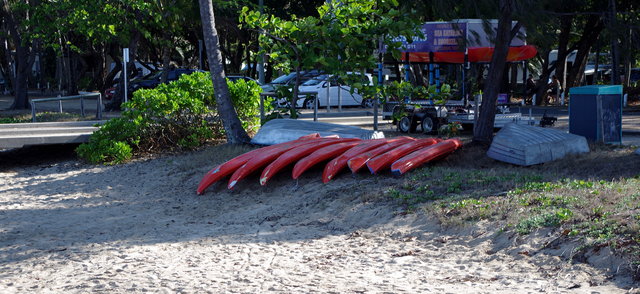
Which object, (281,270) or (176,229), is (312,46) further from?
(281,270)

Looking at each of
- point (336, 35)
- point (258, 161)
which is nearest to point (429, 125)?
point (336, 35)

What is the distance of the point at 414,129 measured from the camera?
59.1 ft

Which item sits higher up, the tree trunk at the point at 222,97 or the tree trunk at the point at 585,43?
the tree trunk at the point at 585,43

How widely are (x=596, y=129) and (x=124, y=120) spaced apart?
8.90m

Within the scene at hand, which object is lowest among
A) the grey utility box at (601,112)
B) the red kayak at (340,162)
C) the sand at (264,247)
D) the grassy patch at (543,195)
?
the sand at (264,247)

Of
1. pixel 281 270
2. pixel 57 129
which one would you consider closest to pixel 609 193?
pixel 281 270

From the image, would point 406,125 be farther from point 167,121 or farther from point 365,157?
point 365,157

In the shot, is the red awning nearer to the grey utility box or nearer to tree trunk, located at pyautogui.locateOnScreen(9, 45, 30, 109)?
the grey utility box

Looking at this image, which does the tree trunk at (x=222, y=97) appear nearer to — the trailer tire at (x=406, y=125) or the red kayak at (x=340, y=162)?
the red kayak at (x=340, y=162)

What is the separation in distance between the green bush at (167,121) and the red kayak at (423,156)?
5.54 metres

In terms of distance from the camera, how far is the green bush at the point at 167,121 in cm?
1468

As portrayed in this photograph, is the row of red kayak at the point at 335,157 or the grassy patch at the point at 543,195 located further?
the row of red kayak at the point at 335,157

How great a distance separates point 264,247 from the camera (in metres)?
7.86

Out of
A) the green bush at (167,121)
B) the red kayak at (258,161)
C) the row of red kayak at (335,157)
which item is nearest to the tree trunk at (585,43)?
the green bush at (167,121)
